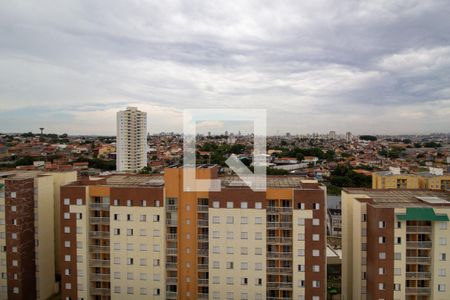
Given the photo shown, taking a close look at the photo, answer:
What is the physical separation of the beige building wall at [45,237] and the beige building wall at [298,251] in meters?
10.6

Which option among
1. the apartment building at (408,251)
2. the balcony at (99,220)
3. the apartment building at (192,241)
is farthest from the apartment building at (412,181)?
the balcony at (99,220)

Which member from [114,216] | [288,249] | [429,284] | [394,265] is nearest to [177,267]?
[114,216]

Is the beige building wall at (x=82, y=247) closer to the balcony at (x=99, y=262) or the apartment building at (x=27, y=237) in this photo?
the balcony at (x=99, y=262)

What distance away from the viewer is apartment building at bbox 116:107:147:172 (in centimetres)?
5847

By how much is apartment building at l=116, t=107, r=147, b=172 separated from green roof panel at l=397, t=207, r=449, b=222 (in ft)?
165

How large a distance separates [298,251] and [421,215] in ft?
14.1

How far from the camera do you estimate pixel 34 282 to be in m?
14.9

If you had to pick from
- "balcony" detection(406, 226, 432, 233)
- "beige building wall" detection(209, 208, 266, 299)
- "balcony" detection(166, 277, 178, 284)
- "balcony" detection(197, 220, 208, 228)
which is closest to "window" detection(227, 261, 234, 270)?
"beige building wall" detection(209, 208, 266, 299)

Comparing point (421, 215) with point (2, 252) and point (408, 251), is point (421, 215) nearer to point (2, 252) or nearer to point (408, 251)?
point (408, 251)

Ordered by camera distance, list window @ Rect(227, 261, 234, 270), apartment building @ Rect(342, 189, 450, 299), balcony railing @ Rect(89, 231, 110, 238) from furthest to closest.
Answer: balcony railing @ Rect(89, 231, 110, 238), window @ Rect(227, 261, 234, 270), apartment building @ Rect(342, 189, 450, 299)

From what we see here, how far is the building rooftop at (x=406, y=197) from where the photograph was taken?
12820mm

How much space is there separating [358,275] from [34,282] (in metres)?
13.3

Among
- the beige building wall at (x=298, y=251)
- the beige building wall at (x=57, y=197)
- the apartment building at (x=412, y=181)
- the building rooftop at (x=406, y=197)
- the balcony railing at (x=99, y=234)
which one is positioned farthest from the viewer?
the apartment building at (x=412, y=181)

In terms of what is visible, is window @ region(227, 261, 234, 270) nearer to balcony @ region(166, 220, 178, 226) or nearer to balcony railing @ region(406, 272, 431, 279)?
balcony @ region(166, 220, 178, 226)
